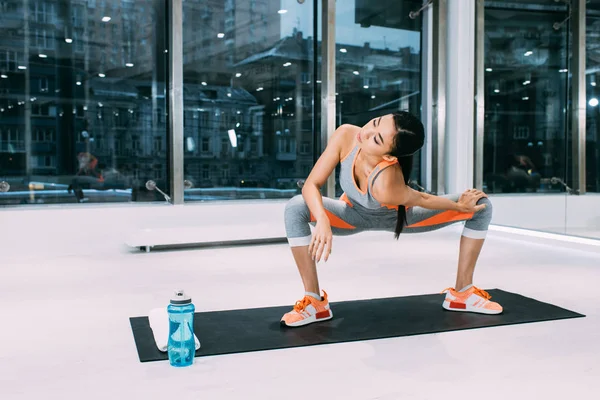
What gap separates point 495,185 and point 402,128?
14.1 feet

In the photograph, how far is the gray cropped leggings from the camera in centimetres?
258

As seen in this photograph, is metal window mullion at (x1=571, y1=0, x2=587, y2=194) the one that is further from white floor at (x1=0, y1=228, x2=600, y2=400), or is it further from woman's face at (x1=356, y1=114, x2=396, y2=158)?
woman's face at (x1=356, y1=114, x2=396, y2=158)

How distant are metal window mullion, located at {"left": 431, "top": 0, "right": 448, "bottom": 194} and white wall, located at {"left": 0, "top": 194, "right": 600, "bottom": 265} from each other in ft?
3.23

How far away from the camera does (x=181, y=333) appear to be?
2.09 m

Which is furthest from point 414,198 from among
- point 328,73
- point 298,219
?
Answer: point 328,73

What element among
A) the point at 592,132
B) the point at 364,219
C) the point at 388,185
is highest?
the point at 592,132

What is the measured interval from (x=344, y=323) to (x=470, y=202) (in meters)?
0.76

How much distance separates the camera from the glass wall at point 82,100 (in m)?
5.33

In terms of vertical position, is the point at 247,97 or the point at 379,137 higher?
the point at 247,97

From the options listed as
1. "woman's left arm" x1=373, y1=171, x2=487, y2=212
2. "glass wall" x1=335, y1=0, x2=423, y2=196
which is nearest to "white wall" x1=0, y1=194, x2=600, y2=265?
"glass wall" x1=335, y1=0, x2=423, y2=196

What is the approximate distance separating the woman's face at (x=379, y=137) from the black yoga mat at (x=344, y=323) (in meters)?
0.73

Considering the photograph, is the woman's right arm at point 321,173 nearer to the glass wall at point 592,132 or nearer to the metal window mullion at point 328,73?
the glass wall at point 592,132

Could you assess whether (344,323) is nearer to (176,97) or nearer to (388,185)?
(388,185)

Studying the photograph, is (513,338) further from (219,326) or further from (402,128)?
(219,326)
